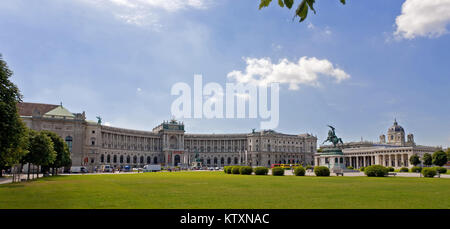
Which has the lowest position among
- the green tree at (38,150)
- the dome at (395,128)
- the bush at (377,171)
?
the bush at (377,171)

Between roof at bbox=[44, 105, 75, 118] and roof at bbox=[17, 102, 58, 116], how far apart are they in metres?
2.06

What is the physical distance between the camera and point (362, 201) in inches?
701

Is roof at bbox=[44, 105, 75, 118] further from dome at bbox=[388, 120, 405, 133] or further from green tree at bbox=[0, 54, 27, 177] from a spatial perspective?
dome at bbox=[388, 120, 405, 133]

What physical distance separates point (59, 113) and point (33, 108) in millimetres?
7680

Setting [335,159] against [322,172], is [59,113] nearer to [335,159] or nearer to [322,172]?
[335,159]

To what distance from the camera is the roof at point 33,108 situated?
327 feet

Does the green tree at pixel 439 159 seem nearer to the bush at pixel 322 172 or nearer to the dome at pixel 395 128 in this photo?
the bush at pixel 322 172

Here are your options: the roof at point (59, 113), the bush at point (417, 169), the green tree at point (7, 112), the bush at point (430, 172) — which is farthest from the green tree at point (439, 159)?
the roof at point (59, 113)

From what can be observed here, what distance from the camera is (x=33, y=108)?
10275 centimetres

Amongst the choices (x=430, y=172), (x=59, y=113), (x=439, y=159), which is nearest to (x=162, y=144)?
(x=59, y=113)

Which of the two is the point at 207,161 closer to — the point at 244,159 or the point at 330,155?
the point at 244,159

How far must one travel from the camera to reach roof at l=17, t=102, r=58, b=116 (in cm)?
9981
